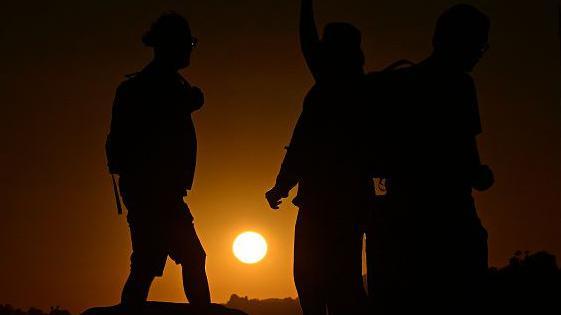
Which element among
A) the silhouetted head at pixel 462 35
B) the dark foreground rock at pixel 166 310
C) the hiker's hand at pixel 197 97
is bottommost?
the dark foreground rock at pixel 166 310

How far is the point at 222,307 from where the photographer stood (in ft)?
32.9

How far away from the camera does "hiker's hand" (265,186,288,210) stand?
319 inches

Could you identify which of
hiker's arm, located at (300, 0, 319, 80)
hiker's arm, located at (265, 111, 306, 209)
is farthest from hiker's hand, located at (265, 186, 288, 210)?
hiker's arm, located at (300, 0, 319, 80)

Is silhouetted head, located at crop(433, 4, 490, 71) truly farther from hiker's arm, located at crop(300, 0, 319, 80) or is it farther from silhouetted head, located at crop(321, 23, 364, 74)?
hiker's arm, located at crop(300, 0, 319, 80)

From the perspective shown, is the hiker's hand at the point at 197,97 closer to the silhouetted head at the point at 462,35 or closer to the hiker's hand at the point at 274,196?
the hiker's hand at the point at 274,196

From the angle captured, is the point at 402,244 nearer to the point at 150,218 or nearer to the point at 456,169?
the point at 456,169

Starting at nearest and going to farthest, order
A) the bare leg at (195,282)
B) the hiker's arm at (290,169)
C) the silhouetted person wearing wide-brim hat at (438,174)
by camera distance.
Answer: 1. the silhouetted person wearing wide-brim hat at (438,174)
2. the hiker's arm at (290,169)
3. the bare leg at (195,282)

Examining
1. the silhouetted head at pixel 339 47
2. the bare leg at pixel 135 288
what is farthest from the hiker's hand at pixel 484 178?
the bare leg at pixel 135 288

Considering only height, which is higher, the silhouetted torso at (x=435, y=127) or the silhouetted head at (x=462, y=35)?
the silhouetted head at (x=462, y=35)

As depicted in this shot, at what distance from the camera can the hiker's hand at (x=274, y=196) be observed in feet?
26.6

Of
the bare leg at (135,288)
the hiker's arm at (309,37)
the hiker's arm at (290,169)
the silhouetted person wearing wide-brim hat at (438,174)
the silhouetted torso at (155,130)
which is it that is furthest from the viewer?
the bare leg at (135,288)

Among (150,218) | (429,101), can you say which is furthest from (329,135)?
(150,218)

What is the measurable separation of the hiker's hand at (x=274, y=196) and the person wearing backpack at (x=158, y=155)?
63.2 inches

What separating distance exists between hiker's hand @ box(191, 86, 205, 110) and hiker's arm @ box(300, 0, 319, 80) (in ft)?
7.06
